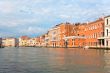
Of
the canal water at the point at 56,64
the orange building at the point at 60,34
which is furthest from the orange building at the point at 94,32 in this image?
the canal water at the point at 56,64

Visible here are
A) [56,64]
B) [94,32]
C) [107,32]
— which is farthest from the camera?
[94,32]

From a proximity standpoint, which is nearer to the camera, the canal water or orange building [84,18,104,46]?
the canal water

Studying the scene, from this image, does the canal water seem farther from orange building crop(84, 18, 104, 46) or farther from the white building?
orange building crop(84, 18, 104, 46)

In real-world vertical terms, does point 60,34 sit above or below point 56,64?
above

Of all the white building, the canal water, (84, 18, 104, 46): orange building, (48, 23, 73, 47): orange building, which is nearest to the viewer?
the canal water

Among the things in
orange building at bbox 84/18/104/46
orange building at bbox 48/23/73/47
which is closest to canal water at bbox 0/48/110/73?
orange building at bbox 84/18/104/46

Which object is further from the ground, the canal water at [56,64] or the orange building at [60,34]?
the orange building at [60,34]

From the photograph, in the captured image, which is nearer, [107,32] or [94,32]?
[107,32]

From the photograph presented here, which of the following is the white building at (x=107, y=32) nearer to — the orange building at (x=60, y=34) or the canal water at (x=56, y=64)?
the canal water at (x=56, y=64)

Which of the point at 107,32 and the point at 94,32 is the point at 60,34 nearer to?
the point at 94,32

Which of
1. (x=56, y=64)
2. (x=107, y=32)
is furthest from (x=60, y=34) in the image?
(x=56, y=64)

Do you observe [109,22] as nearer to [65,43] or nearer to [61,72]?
[65,43]

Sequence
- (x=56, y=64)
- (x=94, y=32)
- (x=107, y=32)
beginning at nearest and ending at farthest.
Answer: (x=56, y=64) → (x=107, y=32) → (x=94, y=32)

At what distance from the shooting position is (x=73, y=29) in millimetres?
113812
